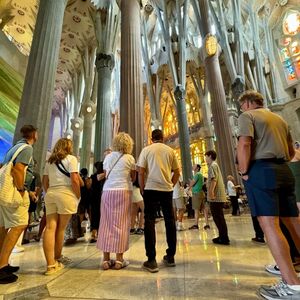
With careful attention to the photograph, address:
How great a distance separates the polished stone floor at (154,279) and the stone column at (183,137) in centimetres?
1134

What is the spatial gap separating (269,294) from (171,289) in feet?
2.27

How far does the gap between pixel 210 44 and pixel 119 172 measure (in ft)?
38.6

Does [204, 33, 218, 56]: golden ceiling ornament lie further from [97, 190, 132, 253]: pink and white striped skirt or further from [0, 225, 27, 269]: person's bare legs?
[0, 225, 27, 269]: person's bare legs

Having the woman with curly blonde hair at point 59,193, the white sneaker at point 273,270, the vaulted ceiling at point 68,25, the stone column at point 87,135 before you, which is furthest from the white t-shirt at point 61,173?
the vaulted ceiling at point 68,25

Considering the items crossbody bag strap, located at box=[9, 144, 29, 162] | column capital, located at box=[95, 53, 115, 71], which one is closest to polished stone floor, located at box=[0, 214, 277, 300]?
crossbody bag strap, located at box=[9, 144, 29, 162]

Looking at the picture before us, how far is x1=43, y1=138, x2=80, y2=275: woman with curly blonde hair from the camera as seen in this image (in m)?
2.40

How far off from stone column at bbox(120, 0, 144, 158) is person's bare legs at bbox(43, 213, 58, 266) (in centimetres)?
343

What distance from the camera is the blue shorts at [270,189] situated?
1611 millimetres

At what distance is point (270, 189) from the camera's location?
63.7 inches

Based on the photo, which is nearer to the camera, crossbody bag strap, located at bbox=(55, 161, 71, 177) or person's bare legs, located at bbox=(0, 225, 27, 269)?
person's bare legs, located at bbox=(0, 225, 27, 269)

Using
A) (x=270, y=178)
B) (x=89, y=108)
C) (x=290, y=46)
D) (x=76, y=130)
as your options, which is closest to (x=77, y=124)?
(x=76, y=130)

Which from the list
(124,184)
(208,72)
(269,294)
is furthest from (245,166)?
(208,72)

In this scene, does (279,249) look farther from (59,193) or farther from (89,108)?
(89,108)

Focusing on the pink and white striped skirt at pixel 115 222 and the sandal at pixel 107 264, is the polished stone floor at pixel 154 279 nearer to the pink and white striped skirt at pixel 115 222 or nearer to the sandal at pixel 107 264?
the sandal at pixel 107 264
